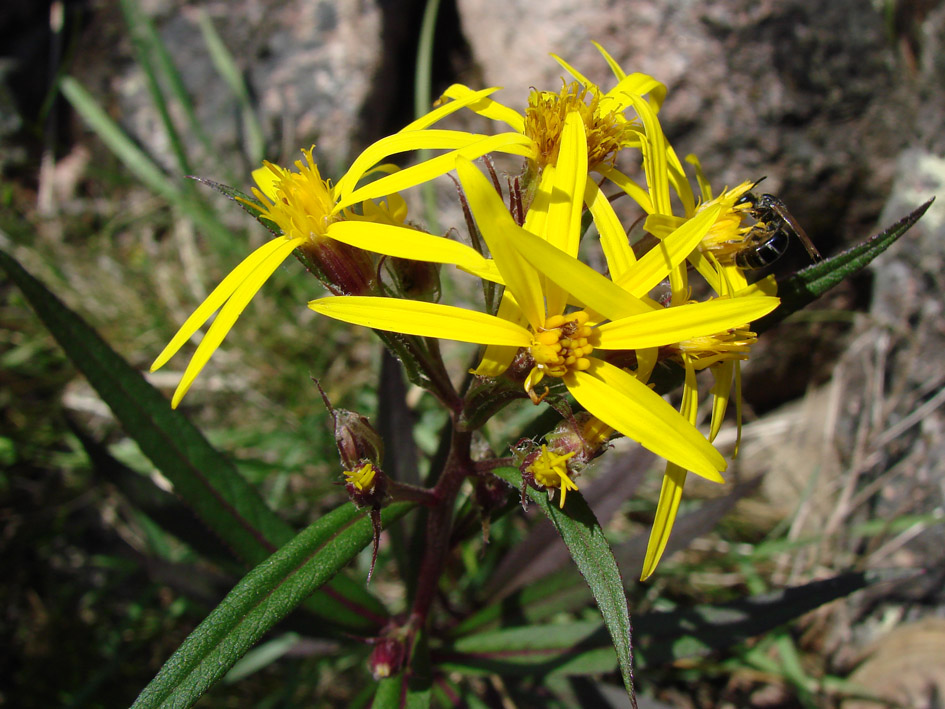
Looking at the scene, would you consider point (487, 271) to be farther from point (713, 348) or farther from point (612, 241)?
point (713, 348)

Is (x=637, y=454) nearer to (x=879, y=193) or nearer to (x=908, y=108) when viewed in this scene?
(x=879, y=193)

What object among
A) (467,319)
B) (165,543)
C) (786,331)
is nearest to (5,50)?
(165,543)

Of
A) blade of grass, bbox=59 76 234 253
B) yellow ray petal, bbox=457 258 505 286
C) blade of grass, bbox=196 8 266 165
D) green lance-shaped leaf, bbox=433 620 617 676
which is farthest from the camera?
blade of grass, bbox=196 8 266 165

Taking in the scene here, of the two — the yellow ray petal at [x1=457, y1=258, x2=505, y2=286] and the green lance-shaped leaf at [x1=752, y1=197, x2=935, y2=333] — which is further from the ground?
the yellow ray petal at [x1=457, y1=258, x2=505, y2=286]

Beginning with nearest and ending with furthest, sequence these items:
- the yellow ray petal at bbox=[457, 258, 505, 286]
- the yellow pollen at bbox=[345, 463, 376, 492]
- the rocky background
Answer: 1. the yellow ray petal at bbox=[457, 258, 505, 286]
2. the yellow pollen at bbox=[345, 463, 376, 492]
3. the rocky background

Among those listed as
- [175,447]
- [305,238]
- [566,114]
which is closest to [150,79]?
[175,447]

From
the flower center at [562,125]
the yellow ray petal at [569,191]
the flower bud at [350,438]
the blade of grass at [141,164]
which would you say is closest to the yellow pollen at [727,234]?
the flower center at [562,125]

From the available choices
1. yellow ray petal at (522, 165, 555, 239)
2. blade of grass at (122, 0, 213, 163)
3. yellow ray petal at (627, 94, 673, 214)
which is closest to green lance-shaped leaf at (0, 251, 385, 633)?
yellow ray petal at (522, 165, 555, 239)

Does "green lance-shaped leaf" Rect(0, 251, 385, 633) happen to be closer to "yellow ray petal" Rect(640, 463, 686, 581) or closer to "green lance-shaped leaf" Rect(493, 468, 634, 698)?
"green lance-shaped leaf" Rect(493, 468, 634, 698)
